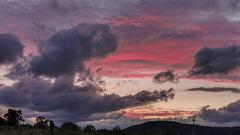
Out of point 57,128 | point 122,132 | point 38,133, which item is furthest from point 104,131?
point 38,133

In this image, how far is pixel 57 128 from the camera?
96.3m

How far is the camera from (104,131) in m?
105

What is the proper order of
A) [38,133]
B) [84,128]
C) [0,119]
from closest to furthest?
1. [38,133]
2. [84,128]
3. [0,119]

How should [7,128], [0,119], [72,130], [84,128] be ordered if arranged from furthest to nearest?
[0,119]
[84,128]
[72,130]
[7,128]

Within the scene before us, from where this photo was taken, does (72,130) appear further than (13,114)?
No

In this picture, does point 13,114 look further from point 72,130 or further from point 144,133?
point 144,133

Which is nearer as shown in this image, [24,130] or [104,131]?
[24,130]

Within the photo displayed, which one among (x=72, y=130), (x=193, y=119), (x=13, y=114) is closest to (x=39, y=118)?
(x=13, y=114)

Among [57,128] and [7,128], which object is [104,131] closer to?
[57,128]

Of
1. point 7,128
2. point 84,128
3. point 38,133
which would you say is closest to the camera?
point 38,133

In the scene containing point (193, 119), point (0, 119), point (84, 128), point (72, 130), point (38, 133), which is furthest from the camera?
point (193, 119)

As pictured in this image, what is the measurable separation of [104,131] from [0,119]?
25.7m

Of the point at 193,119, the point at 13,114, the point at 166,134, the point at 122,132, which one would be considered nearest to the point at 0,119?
the point at 13,114

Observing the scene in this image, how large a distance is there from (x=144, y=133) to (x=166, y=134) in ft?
29.5
